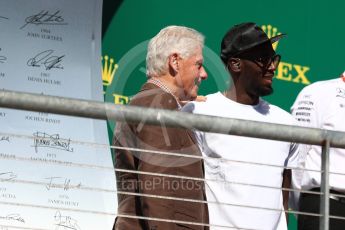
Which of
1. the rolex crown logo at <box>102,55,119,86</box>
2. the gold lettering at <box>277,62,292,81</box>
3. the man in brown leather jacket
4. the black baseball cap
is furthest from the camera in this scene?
the gold lettering at <box>277,62,292,81</box>

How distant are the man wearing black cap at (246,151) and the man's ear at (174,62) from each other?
24cm

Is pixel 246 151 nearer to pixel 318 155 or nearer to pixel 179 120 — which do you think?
pixel 318 155

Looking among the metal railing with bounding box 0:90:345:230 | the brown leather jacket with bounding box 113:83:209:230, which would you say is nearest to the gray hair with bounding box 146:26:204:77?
the brown leather jacket with bounding box 113:83:209:230

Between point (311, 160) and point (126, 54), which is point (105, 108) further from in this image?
point (126, 54)

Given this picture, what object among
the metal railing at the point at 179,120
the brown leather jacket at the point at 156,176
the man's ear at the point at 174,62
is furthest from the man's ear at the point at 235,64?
the metal railing at the point at 179,120

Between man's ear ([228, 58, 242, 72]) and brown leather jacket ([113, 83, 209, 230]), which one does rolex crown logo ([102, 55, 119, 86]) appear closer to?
man's ear ([228, 58, 242, 72])

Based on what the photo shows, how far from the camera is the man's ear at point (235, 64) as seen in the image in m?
4.41

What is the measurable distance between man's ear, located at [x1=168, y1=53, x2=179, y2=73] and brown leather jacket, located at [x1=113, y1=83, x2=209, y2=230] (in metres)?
0.18

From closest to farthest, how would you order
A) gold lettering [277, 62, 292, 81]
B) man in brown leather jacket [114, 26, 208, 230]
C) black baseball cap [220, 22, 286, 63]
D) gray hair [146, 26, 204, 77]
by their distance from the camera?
man in brown leather jacket [114, 26, 208, 230], gray hair [146, 26, 204, 77], black baseball cap [220, 22, 286, 63], gold lettering [277, 62, 292, 81]

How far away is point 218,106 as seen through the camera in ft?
14.0

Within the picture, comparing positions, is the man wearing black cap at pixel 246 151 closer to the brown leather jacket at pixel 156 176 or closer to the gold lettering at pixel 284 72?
the brown leather jacket at pixel 156 176

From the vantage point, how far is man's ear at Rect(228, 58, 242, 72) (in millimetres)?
4406

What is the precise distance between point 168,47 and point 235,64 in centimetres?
46

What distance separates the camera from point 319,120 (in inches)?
180
